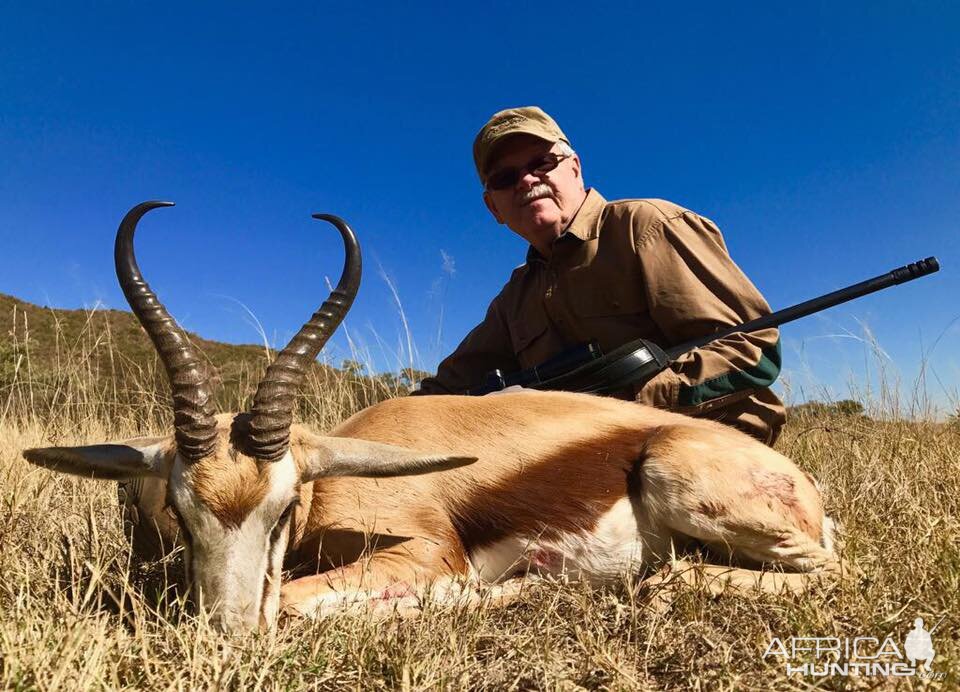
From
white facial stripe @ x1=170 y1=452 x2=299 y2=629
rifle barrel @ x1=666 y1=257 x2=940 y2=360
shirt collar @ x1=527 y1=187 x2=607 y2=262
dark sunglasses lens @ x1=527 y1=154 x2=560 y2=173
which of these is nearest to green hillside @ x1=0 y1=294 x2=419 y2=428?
white facial stripe @ x1=170 y1=452 x2=299 y2=629

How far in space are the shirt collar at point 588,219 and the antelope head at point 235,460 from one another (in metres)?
2.19

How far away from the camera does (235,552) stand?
2322mm

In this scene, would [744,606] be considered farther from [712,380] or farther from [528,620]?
[712,380]

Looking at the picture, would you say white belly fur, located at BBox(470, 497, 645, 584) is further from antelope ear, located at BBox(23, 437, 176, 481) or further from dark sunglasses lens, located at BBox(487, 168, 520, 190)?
dark sunglasses lens, located at BBox(487, 168, 520, 190)

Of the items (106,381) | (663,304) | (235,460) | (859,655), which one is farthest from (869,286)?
(106,381)

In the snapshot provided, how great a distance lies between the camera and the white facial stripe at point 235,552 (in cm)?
224

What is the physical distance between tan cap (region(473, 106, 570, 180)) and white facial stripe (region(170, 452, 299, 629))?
3.23m

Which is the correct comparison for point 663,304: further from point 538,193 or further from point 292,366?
point 292,366

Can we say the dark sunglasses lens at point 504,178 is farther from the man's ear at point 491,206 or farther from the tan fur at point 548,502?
the tan fur at point 548,502

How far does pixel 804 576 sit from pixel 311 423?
478cm

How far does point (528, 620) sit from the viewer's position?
8.24ft

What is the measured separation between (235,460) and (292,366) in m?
0.43

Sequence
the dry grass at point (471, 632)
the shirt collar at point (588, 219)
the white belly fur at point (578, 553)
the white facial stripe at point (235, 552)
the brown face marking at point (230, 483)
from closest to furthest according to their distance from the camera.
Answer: the dry grass at point (471, 632), the white facial stripe at point (235, 552), the brown face marking at point (230, 483), the white belly fur at point (578, 553), the shirt collar at point (588, 219)

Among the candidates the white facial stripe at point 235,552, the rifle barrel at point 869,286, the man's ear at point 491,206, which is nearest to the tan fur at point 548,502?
the white facial stripe at point 235,552
